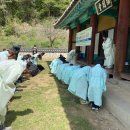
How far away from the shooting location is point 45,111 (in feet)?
21.5

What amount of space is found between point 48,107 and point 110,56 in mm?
4424

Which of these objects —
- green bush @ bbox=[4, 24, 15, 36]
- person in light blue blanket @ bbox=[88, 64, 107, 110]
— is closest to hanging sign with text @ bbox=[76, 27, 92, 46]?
person in light blue blanket @ bbox=[88, 64, 107, 110]

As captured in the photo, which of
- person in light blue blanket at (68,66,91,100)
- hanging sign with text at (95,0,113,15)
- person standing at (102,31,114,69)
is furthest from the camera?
person standing at (102,31,114,69)

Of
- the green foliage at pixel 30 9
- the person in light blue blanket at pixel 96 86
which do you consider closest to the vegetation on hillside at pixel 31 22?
the green foliage at pixel 30 9

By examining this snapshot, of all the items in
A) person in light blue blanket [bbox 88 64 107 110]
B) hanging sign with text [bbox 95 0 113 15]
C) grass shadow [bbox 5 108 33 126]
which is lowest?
grass shadow [bbox 5 108 33 126]

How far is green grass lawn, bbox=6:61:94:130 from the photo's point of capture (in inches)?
220

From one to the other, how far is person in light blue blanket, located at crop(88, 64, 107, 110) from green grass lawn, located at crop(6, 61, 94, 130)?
440mm

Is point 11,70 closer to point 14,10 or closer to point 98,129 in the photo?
point 98,129

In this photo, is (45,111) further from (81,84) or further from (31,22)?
(31,22)

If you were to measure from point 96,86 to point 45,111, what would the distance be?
134cm

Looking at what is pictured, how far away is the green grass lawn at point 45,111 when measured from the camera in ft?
18.3

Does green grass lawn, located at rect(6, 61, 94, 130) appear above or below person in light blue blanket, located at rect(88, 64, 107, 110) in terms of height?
below

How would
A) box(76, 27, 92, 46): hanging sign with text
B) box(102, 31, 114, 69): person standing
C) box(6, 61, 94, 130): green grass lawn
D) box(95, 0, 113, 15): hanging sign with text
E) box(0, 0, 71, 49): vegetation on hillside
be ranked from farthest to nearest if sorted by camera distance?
box(0, 0, 71, 49): vegetation on hillside < box(76, 27, 92, 46): hanging sign with text < box(102, 31, 114, 69): person standing < box(95, 0, 113, 15): hanging sign with text < box(6, 61, 94, 130): green grass lawn

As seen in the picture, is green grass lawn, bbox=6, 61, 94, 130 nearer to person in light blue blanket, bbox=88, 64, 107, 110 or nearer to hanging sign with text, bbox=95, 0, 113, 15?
person in light blue blanket, bbox=88, 64, 107, 110
